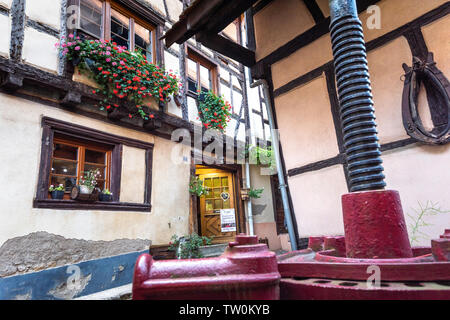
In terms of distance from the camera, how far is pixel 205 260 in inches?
31.3

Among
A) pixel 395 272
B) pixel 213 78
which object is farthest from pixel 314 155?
pixel 213 78

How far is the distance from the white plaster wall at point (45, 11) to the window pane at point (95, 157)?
2.08 meters

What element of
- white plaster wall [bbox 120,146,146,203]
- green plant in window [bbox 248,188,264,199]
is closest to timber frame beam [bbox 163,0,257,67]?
white plaster wall [bbox 120,146,146,203]

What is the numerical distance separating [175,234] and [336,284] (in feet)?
18.1

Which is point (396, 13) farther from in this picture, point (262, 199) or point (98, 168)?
point (262, 199)

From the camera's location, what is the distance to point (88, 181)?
4.60 meters

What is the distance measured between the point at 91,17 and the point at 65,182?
302 centimetres

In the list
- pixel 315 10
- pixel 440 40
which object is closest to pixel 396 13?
pixel 440 40

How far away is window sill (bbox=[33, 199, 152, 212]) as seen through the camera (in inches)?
161

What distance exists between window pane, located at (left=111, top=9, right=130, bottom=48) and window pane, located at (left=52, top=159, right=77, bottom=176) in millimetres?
2638

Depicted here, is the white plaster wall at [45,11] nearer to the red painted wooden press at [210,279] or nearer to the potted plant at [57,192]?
the potted plant at [57,192]

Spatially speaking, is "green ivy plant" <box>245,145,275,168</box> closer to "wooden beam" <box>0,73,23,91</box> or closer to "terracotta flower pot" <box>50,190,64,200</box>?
"terracotta flower pot" <box>50,190,64,200</box>

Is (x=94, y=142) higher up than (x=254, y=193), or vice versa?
(x=94, y=142)

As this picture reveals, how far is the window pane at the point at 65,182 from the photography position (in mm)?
4449
